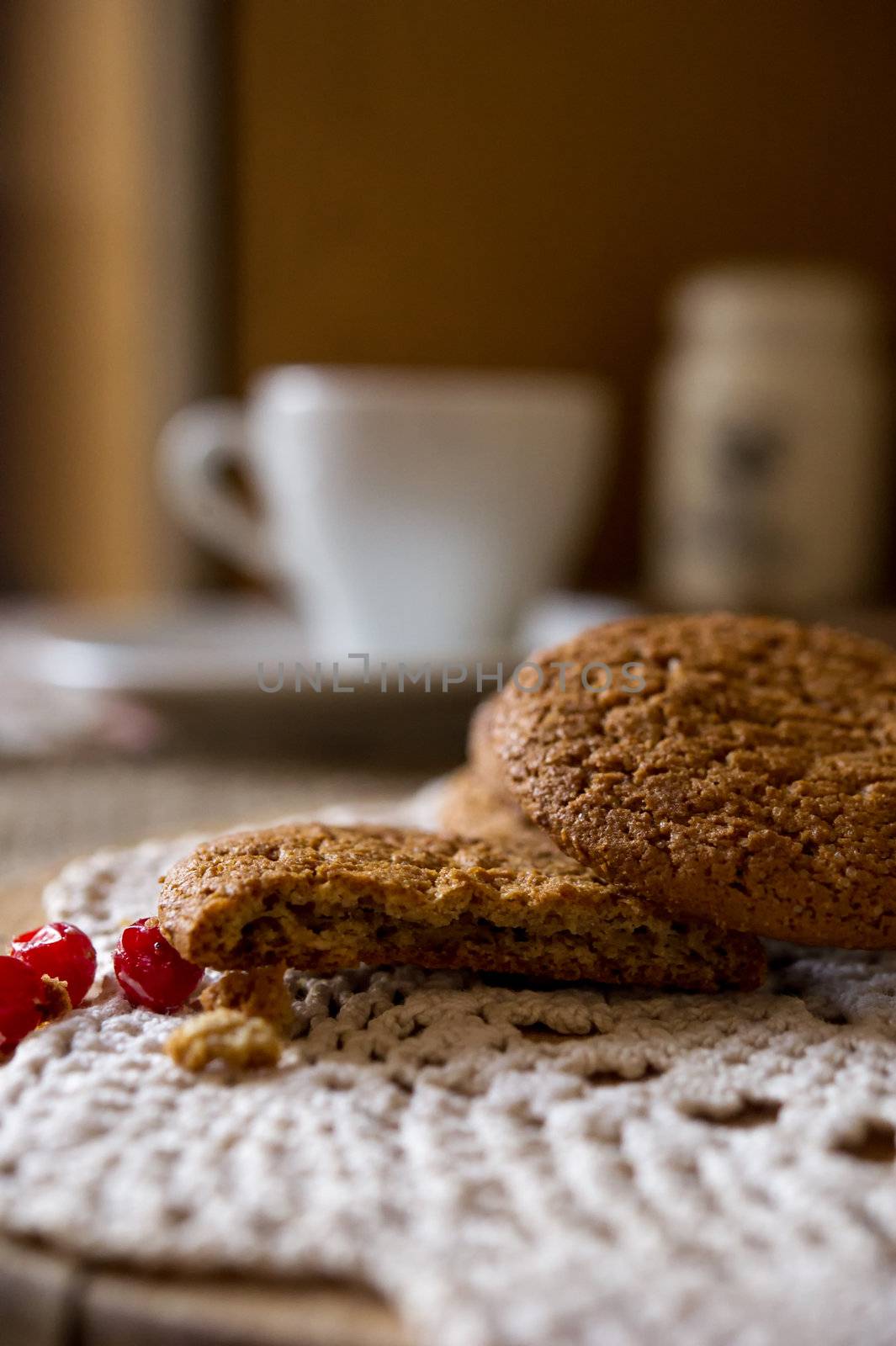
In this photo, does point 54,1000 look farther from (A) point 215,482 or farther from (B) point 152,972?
(A) point 215,482

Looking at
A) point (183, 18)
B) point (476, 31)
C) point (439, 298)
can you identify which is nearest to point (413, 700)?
point (439, 298)

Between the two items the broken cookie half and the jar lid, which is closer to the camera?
the broken cookie half

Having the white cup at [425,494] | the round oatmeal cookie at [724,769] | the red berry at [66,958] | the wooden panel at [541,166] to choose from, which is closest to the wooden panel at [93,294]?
the wooden panel at [541,166]

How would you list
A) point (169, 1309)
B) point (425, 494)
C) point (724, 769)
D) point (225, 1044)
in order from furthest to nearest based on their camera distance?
point (425, 494) < point (724, 769) < point (225, 1044) < point (169, 1309)

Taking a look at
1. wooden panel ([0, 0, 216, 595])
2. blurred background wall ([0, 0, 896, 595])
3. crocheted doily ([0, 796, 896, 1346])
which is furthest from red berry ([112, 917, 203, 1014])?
wooden panel ([0, 0, 216, 595])

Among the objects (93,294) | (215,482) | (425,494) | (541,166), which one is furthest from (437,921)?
(93,294)

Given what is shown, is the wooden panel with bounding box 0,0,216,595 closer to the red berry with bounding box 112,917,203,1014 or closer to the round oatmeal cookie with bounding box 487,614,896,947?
the round oatmeal cookie with bounding box 487,614,896,947
